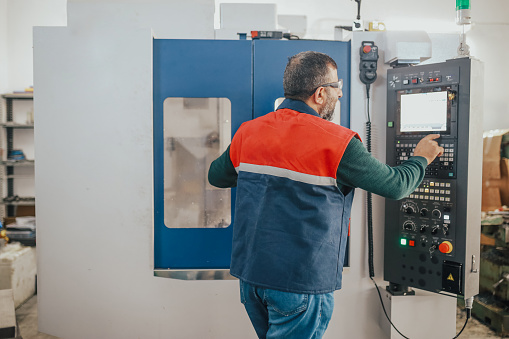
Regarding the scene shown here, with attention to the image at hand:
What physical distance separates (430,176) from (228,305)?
127cm

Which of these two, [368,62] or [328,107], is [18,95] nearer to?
[368,62]

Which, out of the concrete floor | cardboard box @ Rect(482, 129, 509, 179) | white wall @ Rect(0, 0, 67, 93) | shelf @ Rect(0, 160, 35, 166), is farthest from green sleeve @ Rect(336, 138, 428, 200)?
white wall @ Rect(0, 0, 67, 93)

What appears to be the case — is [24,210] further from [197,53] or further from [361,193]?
[361,193]

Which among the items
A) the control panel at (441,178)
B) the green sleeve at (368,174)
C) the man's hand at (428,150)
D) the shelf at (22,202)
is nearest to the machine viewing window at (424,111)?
the control panel at (441,178)

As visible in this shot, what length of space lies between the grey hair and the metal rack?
4023 mm

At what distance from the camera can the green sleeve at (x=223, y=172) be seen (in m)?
1.62

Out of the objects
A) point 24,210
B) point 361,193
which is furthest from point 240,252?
point 24,210

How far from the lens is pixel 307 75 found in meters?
1.42

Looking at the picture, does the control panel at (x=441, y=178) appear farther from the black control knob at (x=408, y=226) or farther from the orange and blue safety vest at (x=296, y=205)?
the orange and blue safety vest at (x=296, y=205)

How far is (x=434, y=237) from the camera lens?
200cm

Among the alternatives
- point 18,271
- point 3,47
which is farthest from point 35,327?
point 3,47

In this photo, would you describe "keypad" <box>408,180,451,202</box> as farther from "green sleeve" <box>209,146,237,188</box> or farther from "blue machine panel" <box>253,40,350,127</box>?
"green sleeve" <box>209,146,237,188</box>

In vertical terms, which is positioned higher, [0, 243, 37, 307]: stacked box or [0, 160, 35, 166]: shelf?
[0, 160, 35, 166]: shelf

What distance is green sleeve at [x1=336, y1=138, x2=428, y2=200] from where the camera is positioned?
4.29ft
